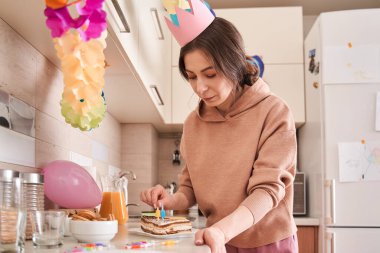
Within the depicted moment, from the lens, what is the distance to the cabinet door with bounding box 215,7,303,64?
3020mm

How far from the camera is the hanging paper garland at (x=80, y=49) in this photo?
90 cm

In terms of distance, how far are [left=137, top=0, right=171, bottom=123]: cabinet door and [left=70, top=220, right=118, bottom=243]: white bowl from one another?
0.78m

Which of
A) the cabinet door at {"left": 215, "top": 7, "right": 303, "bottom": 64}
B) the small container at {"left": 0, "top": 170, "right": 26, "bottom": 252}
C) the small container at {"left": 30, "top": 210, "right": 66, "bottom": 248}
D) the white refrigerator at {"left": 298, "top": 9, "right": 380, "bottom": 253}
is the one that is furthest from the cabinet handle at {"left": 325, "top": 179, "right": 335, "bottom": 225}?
the small container at {"left": 0, "top": 170, "right": 26, "bottom": 252}

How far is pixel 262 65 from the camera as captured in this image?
294 centimetres

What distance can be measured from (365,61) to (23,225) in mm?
2140

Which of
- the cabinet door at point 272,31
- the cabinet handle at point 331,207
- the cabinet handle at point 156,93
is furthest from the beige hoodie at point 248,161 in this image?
the cabinet door at point 272,31

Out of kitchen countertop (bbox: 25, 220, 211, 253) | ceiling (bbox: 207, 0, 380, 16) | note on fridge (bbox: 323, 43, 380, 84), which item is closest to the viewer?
kitchen countertop (bbox: 25, 220, 211, 253)

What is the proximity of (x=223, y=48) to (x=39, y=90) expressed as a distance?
0.56 m

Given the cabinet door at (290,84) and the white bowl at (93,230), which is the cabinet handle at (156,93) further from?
the white bowl at (93,230)

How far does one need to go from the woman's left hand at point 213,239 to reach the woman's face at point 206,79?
432 mm

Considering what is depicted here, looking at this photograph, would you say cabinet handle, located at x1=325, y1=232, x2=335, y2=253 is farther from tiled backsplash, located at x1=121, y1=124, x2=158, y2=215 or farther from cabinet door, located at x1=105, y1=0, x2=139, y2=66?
cabinet door, located at x1=105, y1=0, x2=139, y2=66

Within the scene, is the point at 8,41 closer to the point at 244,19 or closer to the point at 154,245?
the point at 154,245

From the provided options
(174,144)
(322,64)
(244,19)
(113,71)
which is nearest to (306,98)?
(322,64)

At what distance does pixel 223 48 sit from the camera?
139 centimetres
